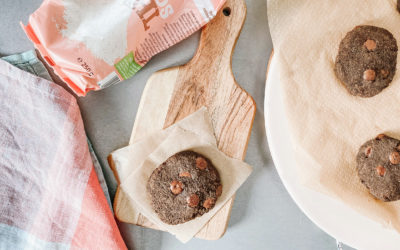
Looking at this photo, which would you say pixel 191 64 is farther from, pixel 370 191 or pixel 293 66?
pixel 370 191

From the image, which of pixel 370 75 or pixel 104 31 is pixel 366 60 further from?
pixel 104 31

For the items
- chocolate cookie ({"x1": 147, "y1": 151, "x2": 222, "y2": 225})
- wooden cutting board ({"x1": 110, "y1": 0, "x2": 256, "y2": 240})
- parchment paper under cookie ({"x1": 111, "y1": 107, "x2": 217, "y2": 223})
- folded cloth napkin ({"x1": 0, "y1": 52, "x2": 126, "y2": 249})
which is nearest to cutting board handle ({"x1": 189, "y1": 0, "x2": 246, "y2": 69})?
wooden cutting board ({"x1": 110, "y1": 0, "x2": 256, "y2": 240})

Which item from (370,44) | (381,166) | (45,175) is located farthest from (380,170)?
(45,175)

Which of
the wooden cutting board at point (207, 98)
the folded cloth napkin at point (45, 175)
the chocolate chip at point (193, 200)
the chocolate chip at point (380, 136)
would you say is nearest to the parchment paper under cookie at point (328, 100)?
the chocolate chip at point (380, 136)

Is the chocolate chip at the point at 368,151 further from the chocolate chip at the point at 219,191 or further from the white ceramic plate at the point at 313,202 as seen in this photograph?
the chocolate chip at the point at 219,191

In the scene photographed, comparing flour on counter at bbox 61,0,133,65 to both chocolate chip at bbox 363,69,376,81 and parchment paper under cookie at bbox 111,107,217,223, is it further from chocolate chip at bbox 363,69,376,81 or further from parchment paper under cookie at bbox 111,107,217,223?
chocolate chip at bbox 363,69,376,81

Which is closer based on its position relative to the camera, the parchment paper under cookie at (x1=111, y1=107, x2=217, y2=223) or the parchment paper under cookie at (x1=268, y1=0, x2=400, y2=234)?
the parchment paper under cookie at (x1=268, y1=0, x2=400, y2=234)

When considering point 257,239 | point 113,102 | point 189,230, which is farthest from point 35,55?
point 257,239
